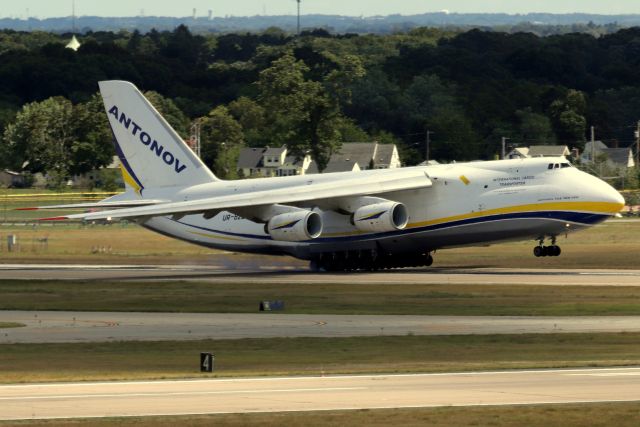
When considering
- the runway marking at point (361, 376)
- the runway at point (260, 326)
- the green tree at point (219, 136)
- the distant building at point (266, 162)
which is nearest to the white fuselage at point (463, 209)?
the runway at point (260, 326)

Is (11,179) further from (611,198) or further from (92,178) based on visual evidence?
(611,198)

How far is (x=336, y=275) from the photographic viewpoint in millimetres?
55906

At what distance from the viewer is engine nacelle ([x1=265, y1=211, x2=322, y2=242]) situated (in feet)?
182

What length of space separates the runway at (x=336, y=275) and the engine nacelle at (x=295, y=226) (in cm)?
149

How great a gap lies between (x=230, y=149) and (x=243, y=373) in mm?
115531

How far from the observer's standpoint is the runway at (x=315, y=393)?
24.6m

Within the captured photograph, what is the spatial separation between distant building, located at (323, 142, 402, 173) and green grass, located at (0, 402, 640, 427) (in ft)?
348

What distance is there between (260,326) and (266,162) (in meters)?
111

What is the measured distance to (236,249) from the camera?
59.6 m

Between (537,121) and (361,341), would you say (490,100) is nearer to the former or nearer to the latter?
(537,121)

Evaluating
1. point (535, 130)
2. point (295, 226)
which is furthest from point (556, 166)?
point (535, 130)

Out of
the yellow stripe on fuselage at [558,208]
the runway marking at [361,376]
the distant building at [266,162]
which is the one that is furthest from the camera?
the distant building at [266,162]

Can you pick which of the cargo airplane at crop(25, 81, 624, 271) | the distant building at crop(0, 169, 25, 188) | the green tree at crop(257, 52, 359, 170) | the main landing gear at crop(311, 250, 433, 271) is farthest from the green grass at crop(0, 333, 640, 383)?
the distant building at crop(0, 169, 25, 188)

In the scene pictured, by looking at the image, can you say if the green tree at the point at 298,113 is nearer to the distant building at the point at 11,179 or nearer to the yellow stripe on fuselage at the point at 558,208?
the distant building at the point at 11,179
